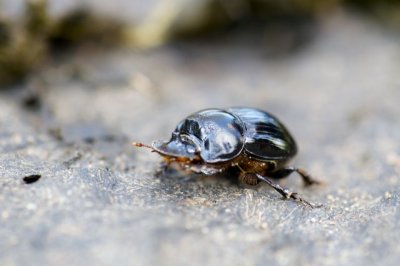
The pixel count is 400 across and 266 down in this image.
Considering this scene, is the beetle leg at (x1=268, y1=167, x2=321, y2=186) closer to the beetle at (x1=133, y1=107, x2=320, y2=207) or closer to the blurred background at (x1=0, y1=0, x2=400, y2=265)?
the beetle at (x1=133, y1=107, x2=320, y2=207)

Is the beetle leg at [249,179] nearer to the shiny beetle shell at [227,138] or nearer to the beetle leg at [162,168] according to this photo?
the shiny beetle shell at [227,138]

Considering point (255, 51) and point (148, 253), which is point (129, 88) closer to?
point (255, 51)

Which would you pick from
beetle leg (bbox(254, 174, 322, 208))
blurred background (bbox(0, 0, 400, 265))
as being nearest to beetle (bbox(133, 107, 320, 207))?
beetle leg (bbox(254, 174, 322, 208))

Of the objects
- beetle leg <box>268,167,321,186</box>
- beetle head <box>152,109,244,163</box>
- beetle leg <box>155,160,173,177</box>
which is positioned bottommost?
beetle leg <box>155,160,173,177</box>

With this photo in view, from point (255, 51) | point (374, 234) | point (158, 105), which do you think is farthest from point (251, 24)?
point (374, 234)

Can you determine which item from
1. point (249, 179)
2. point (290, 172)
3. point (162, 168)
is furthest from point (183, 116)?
point (249, 179)

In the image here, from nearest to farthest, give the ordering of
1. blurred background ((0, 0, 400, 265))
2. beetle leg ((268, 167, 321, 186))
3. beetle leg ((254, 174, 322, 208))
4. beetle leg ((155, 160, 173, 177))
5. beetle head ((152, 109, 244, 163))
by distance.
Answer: blurred background ((0, 0, 400, 265)) < beetle head ((152, 109, 244, 163)) < beetle leg ((254, 174, 322, 208)) < beetle leg ((155, 160, 173, 177)) < beetle leg ((268, 167, 321, 186))

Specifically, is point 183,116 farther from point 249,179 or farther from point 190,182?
point 249,179
